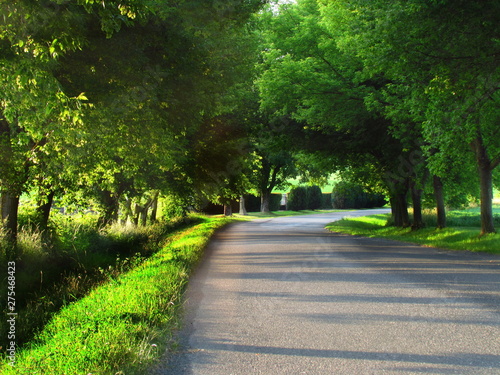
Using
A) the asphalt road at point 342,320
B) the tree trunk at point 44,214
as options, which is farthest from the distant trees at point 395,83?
the tree trunk at point 44,214

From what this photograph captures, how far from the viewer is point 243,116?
22203 millimetres

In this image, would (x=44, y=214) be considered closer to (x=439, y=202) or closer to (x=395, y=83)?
(x=395, y=83)

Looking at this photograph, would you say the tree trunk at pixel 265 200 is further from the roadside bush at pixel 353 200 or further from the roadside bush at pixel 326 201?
the roadside bush at pixel 326 201

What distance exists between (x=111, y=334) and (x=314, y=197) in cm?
6281

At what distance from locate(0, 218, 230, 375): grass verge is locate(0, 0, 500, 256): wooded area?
268 cm

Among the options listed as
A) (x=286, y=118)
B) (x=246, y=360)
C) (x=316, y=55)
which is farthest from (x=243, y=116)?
(x=246, y=360)

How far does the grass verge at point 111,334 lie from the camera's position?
386 cm

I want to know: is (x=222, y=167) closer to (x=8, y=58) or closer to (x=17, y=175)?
(x=17, y=175)

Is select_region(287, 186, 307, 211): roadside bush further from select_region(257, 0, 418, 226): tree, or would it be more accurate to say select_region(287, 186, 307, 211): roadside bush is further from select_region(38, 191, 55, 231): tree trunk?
select_region(38, 191, 55, 231): tree trunk

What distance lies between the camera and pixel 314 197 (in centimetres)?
6650

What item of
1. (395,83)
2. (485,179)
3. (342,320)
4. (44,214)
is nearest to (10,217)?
(44,214)

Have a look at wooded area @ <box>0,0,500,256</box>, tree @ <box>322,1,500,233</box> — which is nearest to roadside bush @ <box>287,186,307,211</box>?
wooded area @ <box>0,0,500,256</box>

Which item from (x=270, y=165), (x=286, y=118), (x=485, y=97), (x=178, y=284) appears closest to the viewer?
(x=178, y=284)

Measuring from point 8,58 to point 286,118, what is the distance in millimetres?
15381
